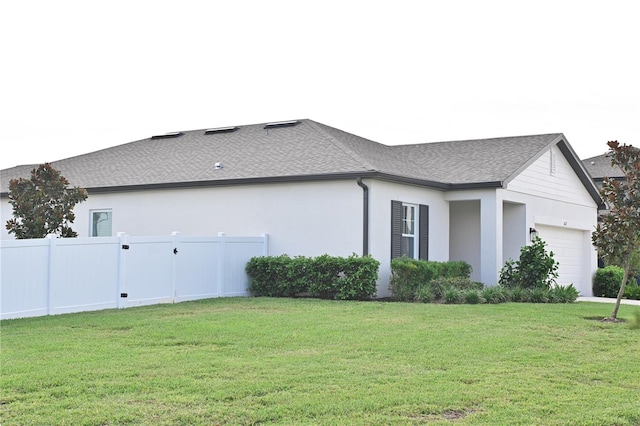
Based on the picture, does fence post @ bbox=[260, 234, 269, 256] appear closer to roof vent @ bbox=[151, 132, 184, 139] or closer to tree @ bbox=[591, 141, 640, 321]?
roof vent @ bbox=[151, 132, 184, 139]

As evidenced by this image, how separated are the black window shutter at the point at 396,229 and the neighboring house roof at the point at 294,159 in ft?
2.29

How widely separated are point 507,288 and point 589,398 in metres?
11.8

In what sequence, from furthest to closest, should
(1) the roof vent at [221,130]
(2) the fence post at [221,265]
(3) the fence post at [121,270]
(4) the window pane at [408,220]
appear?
(1) the roof vent at [221,130]
(4) the window pane at [408,220]
(2) the fence post at [221,265]
(3) the fence post at [121,270]

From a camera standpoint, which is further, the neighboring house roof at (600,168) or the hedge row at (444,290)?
the neighboring house roof at (600,168)

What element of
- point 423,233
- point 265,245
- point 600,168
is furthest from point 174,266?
point 600,168

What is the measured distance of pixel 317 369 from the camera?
28.6 ft

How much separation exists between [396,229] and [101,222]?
30.1ft

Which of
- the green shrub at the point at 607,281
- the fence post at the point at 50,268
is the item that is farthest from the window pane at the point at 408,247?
the fence post at the point at 50,268

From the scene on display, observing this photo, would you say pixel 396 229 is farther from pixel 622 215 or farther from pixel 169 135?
pixel 169 135

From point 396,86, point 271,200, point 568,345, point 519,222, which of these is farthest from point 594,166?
point 568,345

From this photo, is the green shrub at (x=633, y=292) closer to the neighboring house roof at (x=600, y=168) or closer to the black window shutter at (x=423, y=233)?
the black window shutter at (x=423, y=233)

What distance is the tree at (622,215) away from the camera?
1392 centimetres

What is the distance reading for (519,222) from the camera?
73.7 feet

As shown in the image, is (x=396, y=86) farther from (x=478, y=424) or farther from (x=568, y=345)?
(x=478, y=424)
